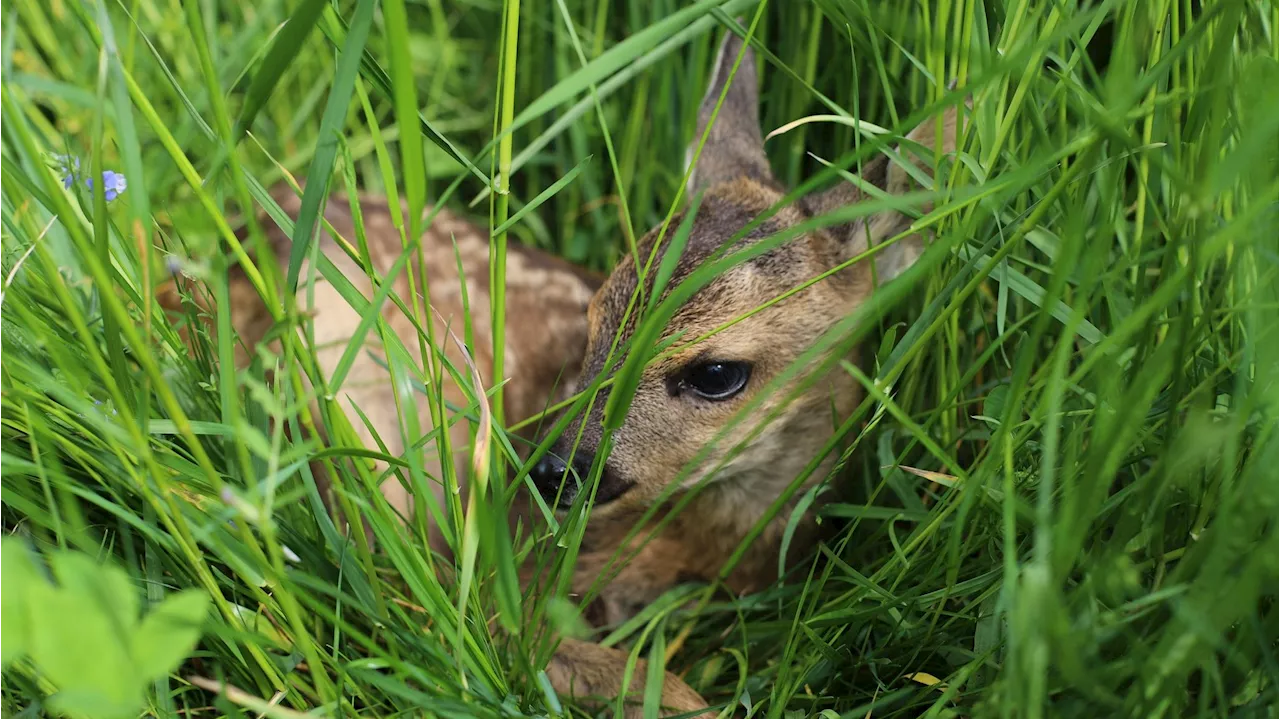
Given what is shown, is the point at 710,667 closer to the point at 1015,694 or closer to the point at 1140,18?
the point at 1015,694

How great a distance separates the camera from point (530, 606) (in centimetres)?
170

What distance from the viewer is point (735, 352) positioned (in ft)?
6.28

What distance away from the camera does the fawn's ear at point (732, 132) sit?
2.32 m

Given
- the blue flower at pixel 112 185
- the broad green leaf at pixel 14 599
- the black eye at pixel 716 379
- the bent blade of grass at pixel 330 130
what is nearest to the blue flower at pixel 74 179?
the blue flower at pixel 112 185

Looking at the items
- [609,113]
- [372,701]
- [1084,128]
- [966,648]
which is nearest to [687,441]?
[966,648]

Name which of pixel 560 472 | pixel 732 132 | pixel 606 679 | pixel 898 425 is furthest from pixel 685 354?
pixel 732 132

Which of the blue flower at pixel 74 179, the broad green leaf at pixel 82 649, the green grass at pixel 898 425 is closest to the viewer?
the broad green leaf at pixel 82 649

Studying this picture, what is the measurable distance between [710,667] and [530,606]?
0.40 meters

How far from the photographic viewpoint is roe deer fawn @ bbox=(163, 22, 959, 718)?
186 cm

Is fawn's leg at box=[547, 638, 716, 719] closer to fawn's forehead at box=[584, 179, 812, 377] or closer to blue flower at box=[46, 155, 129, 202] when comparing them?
fawn's forehead at box=[584, 179, 812, 377]

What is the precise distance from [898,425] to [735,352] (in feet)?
1.10

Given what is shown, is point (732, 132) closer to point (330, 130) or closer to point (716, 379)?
point (716, 379)

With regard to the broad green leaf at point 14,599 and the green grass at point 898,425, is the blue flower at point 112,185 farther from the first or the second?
the broad green leaf at point 14,599

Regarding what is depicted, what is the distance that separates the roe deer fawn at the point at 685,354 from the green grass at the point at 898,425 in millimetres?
150
